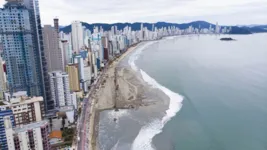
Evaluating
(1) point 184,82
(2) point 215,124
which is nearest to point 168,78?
(1) point 184,82

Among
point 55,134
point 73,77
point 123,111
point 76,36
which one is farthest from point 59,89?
point 76,36

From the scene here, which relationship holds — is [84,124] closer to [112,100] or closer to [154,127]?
[154,127]

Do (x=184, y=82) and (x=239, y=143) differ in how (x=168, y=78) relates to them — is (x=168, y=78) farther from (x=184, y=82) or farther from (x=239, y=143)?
(x=239, y=143)

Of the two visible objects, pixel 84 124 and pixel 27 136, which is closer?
pixel 27 136

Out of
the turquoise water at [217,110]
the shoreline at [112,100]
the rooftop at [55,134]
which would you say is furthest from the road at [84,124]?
the turquoise water at [217,110]

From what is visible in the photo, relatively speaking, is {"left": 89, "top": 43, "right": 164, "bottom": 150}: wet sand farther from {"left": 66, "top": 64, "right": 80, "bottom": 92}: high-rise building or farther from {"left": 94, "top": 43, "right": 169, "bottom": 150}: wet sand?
{"left": 66, "top": 64, "right": 80, "bottom": 92}: high-rise building

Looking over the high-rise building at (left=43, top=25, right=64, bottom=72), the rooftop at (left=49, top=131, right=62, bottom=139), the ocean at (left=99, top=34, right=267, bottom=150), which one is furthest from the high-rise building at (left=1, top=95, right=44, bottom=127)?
the high-rise building at (left=43, top=25, right=64, bottom=72)

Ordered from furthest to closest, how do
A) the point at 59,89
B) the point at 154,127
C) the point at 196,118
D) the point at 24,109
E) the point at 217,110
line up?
the point at 217,110 → the point at 59,89 → the point at 196,118 → the point at 154,127 → the point at 24,109

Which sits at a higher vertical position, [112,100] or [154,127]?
[112,100]
